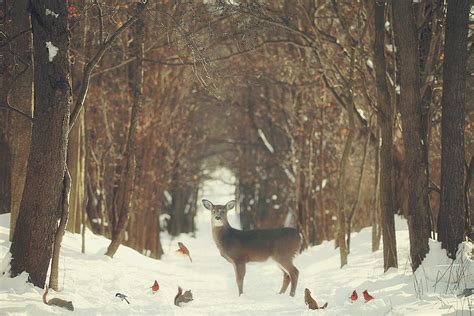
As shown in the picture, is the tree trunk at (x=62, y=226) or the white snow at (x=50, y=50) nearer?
the white snow at (x=50, y=50)

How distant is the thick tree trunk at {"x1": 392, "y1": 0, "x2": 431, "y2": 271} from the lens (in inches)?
432

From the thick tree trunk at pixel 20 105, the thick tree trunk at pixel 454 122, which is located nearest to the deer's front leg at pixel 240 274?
the thick tree trunk at pixel 454 122

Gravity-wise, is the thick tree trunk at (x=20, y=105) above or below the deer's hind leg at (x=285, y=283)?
above

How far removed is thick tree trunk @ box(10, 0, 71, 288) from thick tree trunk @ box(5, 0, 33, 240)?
2.46m

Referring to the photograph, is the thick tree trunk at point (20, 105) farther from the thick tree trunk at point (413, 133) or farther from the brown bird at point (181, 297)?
the thick tree trunk at point (413, 133)

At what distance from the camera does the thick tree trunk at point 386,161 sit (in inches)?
494

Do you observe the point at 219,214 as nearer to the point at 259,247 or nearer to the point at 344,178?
the point at 259,247

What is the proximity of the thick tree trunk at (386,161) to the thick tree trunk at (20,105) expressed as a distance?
6.57 meters

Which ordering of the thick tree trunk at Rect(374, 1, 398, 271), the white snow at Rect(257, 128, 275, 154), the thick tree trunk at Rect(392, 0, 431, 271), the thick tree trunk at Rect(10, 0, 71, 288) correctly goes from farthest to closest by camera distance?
1. the white snow at Rect(257, 128, 275, 154)
2. the thick tree trunk at Rect(374, 1, 398, 271)
3. the thick tree trunk at Rect(392, 0, 431, 271)
4. the thick tree trunk at Rect(10, 0, 71, 288)

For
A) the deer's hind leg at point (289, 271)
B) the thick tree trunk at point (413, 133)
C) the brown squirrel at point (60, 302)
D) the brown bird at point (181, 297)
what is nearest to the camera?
the brown squirrel at point (60, 302)

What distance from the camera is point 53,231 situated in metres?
9.20

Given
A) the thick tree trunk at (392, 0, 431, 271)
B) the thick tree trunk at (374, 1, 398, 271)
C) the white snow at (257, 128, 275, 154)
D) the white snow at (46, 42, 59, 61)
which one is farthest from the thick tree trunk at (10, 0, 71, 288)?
Result: the white snow at (257, 128, 275, 154)

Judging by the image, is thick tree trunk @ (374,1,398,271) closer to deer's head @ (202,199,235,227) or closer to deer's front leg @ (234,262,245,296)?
deer's front leg @ (234,262,245,296)

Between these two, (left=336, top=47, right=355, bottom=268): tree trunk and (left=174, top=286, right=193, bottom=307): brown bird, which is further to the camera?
(left=336, top=47, right=355, bottom=268): tree trunk
